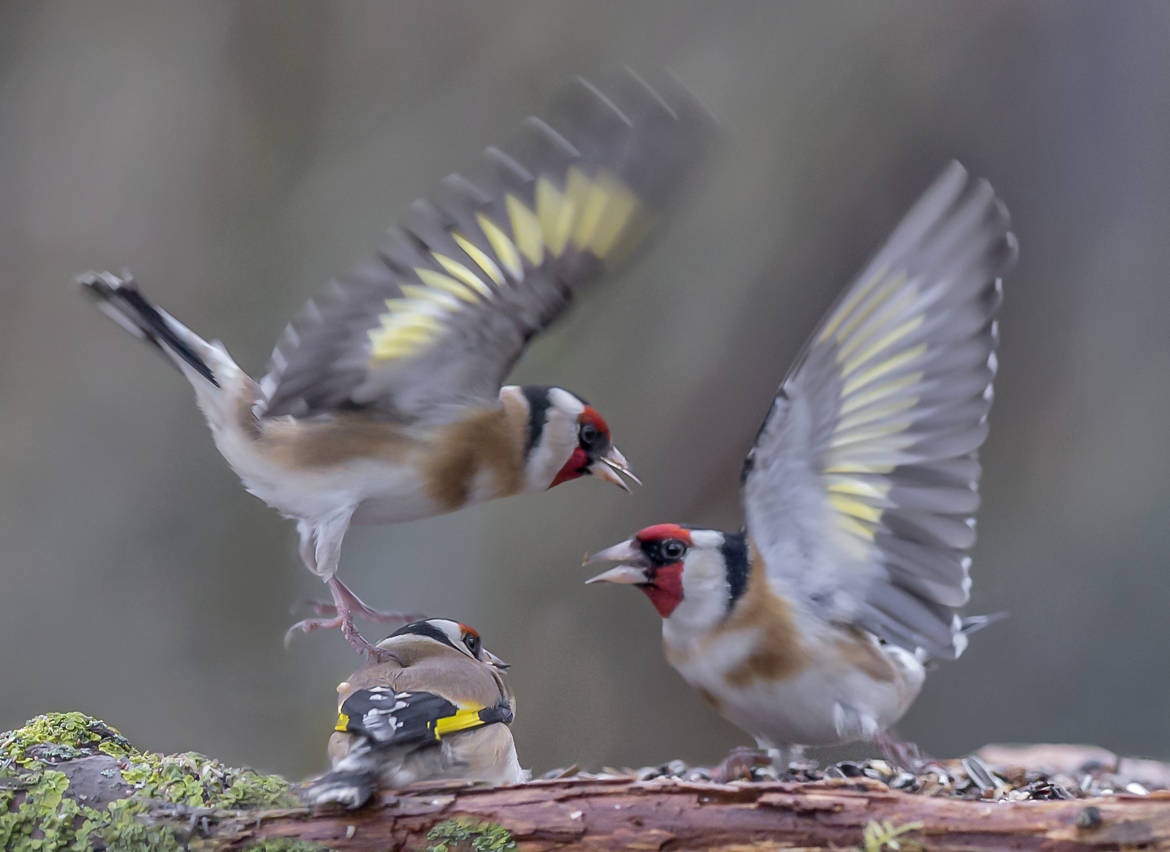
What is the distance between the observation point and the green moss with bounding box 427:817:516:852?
4.70 feet

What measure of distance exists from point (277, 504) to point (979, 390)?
1.02m

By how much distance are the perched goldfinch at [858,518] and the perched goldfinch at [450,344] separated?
24 cm

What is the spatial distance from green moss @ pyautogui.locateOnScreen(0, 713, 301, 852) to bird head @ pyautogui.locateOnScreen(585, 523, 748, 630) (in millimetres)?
580

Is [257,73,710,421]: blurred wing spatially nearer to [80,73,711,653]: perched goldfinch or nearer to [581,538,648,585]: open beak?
[80,73,711,653]: perched goldfinch

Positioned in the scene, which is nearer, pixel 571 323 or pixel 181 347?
pixel 181 347

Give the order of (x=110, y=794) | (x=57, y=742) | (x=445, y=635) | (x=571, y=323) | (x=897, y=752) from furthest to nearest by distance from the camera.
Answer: (x=571, y=323), (x=445, y=635), (x=897, y=752), (x=57, y=742), (x=110, y=794)

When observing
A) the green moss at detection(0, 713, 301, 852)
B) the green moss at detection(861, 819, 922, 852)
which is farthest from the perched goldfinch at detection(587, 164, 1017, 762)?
the green moss at detection(0, 713, 301, 852)

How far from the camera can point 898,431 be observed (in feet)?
5.60

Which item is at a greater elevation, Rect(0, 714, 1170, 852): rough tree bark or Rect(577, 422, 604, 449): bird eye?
Rect(577, 422, 604, 449): bird eye

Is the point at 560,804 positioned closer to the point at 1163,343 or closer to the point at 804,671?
the point at 804,671

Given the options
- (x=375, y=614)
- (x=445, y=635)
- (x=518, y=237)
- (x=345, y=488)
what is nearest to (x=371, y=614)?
(x=375, y=614)

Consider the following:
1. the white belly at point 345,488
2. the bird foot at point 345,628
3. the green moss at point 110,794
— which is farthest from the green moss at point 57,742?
the white belly at point 345,488

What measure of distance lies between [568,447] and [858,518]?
0.43 meters

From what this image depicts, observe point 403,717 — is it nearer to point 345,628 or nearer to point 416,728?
point 416,728
